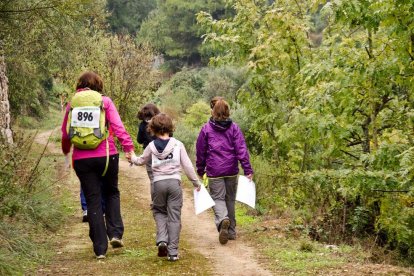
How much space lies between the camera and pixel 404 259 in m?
8.81

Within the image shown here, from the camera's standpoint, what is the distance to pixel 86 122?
627cm

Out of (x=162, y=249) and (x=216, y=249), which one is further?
(x=216, y=249)

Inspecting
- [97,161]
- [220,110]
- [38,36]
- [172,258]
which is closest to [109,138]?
[97,161]

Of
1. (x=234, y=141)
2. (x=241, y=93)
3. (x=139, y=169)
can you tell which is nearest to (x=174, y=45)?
(x=139, y=169)

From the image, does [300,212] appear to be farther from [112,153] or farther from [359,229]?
[112,153]

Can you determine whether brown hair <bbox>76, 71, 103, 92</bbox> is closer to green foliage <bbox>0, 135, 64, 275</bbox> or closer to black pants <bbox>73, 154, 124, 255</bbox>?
black pants <bbox>73, 154, 124, 255</bbox>

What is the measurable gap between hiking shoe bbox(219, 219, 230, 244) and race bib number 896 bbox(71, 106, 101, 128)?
88.7 inches

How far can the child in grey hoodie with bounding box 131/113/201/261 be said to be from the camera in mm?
6578

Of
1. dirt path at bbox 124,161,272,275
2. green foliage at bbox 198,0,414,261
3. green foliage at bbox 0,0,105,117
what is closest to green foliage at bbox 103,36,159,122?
green foliage at bbox 0,0,105,117

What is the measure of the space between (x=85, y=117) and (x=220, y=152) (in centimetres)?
213

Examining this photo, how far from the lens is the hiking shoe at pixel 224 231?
24.5 ft

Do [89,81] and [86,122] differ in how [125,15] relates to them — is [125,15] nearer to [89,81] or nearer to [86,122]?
[89,81]

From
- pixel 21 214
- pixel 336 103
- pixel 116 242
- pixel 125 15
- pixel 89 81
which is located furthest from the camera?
A: pixel 125 15

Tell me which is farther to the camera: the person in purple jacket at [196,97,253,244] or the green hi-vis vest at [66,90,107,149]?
the person in purple jacket at [196,97,253,244]
